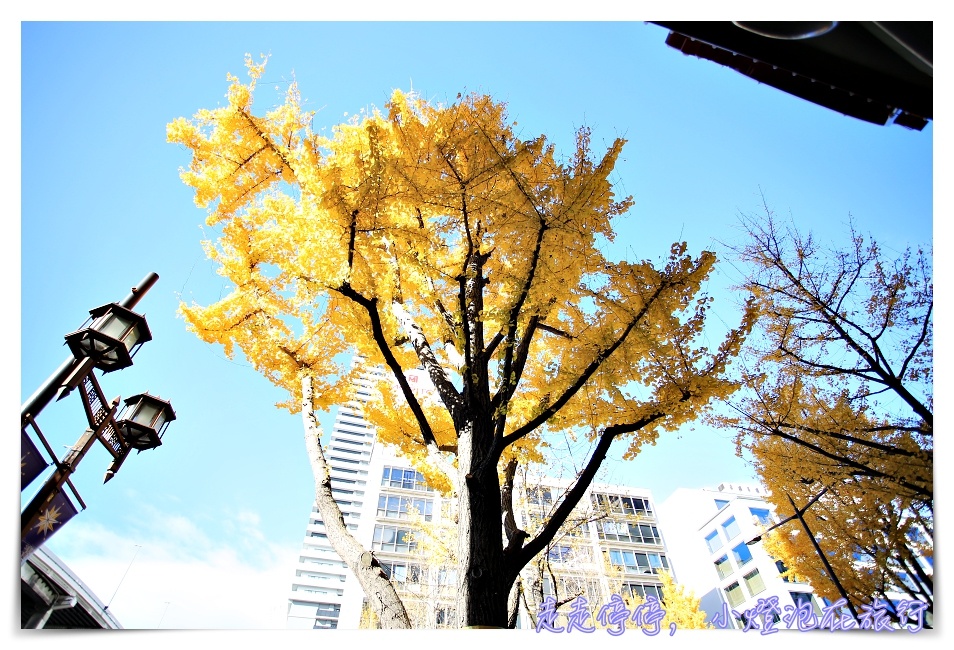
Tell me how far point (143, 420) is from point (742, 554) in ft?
97.1

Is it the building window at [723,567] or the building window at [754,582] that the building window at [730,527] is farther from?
the building window at [754,582]

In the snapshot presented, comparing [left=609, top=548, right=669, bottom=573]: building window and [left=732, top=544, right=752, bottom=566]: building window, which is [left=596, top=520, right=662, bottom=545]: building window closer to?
[left=609, top=548, right=669, bottom=573]: building window

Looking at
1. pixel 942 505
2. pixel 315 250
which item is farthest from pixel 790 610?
pixel 315 250

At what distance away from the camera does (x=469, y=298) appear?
4.25m

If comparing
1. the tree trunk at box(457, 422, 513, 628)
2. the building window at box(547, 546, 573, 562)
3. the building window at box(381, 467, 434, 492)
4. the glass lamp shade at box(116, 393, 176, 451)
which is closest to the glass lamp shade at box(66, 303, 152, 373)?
the glass lamp shade at box(116, 393, 176, 451)

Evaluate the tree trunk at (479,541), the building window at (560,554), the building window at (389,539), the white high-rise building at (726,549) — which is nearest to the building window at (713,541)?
the white high-rise building at (726,549)

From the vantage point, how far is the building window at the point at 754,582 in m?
22.5

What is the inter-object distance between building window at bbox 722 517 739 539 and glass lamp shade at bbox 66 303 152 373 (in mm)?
30183

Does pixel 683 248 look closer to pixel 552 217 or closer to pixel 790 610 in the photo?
pixel 552 217

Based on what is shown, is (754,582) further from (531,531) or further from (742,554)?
(531,531)

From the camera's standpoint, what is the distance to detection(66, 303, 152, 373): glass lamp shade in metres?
2.55

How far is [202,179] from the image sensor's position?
485 cm

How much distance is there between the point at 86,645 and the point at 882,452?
6.80 metres

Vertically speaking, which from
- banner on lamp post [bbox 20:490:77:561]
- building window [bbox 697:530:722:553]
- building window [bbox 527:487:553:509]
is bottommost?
banner on lamp post [bbox 20:490:77:561]
